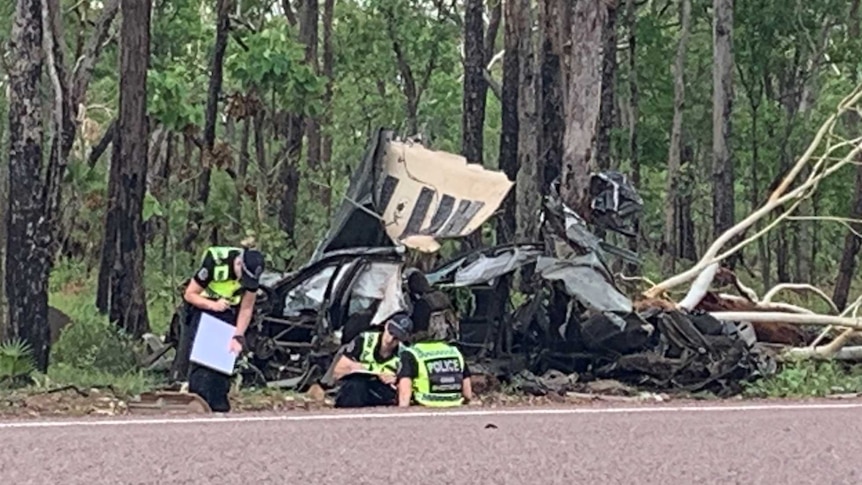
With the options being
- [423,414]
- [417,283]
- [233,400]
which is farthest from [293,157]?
[423,414]

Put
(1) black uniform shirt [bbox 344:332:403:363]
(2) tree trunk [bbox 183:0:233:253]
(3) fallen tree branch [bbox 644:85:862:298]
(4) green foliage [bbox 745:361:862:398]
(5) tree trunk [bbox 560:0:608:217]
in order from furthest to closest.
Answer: (2) tree trunk [bbox 183:0:233:253] → (5) tree trunk [bbox 560:0:608:217] → (3) fallen tree branch [bbox 644:85:862:298] → (4) green foliage [bbox 745:361:862:398] → (1) black uniform shirt [bbox 344:332:403:363]

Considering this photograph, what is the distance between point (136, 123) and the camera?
19500 mm

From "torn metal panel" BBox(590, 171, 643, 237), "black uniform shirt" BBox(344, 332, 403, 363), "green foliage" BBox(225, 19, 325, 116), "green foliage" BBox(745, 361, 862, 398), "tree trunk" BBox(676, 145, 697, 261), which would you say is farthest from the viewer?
"tree trunk" BBox(676, 145, 697, 261)

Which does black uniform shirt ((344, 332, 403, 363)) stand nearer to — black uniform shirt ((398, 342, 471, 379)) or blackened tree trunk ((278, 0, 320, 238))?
black uniform shirt ((398, 342, 471, 379))

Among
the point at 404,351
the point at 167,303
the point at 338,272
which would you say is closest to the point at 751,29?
the point at 167,303

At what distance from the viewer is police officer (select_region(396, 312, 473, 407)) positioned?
11.2 m

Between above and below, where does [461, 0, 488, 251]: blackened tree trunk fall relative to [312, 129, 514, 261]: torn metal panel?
above

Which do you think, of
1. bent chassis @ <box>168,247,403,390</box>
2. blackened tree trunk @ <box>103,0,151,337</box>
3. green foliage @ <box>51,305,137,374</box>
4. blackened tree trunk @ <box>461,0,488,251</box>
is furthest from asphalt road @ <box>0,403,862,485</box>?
blackened tree trunk @ <box>461,0,488,251</box>

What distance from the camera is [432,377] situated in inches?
448

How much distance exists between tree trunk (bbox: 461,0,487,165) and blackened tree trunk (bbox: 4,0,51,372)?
1379 centimetres

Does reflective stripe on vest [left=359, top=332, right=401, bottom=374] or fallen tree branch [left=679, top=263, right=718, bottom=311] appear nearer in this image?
reflective stripe on vest [left=359, top=332, right=401, bottom=374]

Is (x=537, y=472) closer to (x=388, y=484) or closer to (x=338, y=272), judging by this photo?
(x=388, y=484)

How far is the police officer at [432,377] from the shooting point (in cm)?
1116

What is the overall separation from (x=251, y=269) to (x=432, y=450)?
3.42 meters
